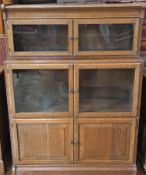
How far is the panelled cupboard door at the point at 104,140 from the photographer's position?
6.57ft

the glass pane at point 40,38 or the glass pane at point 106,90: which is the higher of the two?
the glass pane at point 40,38

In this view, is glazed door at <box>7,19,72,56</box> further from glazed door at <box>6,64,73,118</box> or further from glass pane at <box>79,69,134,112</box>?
glass pane at <box>79,69,134,112</box>

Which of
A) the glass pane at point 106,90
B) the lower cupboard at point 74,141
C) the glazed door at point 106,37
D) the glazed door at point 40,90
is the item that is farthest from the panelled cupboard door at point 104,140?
the glazed door at point 106,37

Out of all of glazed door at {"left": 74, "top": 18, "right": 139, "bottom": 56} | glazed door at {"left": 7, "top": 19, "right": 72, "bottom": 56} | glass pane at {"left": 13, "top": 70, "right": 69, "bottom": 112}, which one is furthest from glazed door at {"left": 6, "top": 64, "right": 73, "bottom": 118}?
glazed door at {"left": 74, "top": 18, "right": 139, "bottom": 56}

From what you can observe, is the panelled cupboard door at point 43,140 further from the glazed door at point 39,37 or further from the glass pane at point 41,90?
the glazed door at point 39,37

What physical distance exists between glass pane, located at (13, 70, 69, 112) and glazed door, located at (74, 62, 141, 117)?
123 millimetres

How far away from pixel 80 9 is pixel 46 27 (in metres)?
0.29

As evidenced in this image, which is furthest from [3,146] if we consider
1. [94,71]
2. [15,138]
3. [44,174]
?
[94,71]

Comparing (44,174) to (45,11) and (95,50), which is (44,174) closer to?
(95,50)

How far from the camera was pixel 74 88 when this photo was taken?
6.24ft

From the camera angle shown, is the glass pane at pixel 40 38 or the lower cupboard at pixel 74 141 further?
the lower cupboard at pixel 74 141

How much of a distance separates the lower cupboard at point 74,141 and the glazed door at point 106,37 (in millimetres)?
562

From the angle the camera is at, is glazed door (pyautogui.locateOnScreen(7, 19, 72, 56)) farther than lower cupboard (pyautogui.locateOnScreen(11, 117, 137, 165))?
No

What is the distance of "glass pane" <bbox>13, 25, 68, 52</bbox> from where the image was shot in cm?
183
